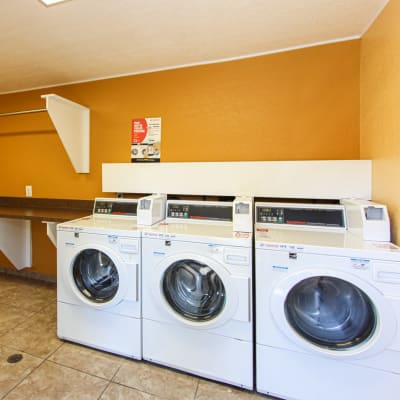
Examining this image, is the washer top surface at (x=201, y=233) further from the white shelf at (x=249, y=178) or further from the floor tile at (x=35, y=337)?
the floor tile at (x=35, y=337)

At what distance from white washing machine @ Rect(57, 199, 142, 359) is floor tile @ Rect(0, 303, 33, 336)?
0.55 m

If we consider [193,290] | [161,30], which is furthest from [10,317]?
[161,30]

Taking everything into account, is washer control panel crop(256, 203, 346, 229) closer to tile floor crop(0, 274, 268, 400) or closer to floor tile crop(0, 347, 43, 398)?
tile floor crop(0, 274, 268, 400)

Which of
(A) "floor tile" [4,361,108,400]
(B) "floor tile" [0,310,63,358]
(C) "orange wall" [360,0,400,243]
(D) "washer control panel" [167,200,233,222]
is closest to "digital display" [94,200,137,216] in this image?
(D) "washer control panel" [167,200,233,222]

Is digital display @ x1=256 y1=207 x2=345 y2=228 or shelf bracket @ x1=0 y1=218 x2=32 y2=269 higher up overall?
digital display @ x1=256 y1=207 x2=345 y2=228

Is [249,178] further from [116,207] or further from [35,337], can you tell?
[35,337]

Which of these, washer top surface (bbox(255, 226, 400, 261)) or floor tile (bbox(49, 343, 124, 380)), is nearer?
washer top surface (bbox(255, 226, 400, 261))

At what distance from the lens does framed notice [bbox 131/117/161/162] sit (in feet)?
7.59

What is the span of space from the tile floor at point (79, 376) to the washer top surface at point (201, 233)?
905 mm

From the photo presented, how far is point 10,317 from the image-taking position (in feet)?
6.82

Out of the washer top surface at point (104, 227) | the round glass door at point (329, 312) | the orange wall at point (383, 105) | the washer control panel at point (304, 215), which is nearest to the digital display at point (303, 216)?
the washer control panel at point (304, 215)

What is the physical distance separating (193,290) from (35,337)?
1393 millimetres

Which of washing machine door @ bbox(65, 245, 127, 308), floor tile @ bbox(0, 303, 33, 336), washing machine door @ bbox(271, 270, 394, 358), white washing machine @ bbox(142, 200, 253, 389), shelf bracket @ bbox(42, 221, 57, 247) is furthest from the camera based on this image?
shelf bracket @ bbox(42, 221, 57, 247)

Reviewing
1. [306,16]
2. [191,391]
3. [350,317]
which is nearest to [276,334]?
[350,317]
